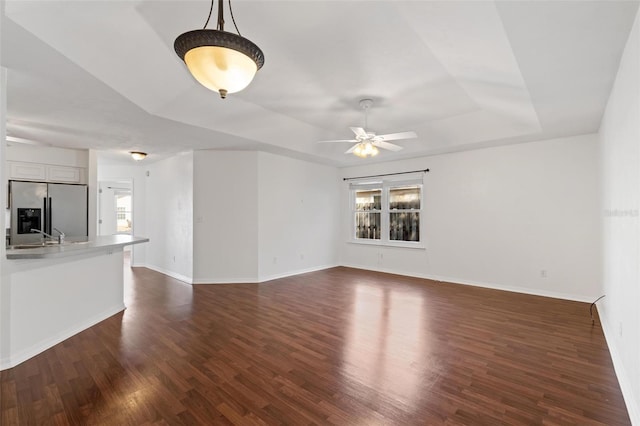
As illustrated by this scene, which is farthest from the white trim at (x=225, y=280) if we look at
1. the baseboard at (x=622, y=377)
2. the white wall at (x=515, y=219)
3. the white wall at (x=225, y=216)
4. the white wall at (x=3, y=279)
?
the baseboard at (x=622, y=377)

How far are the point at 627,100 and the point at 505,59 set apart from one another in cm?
89

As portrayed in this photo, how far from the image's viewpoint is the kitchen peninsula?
8.56 feet

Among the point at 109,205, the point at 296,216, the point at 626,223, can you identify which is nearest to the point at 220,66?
the point at 626,223

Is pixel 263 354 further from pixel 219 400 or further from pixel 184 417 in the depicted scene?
pixel 184 417

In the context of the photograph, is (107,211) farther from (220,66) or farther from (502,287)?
(502,287)

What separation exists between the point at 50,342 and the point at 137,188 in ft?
17.2

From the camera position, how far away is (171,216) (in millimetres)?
6492

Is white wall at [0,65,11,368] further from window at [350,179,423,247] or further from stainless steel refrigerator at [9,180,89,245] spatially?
window at [350,179,423,247]

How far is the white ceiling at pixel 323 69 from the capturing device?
6.64 feet

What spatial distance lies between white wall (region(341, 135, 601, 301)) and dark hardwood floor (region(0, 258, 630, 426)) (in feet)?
2.30

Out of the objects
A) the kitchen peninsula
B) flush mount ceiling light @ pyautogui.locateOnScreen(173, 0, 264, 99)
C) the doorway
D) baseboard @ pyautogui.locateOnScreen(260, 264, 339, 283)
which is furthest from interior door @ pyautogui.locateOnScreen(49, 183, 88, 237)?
flush mount ceiling light @ pyautogui.locateOnScreen(173, 0, 264, 99)

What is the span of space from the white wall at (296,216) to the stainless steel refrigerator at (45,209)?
3257 millimetres

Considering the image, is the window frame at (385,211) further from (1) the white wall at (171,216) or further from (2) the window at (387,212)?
(1) the white wall at (171,216)

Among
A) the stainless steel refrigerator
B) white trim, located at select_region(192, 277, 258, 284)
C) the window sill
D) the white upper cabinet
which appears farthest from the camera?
the window sill
